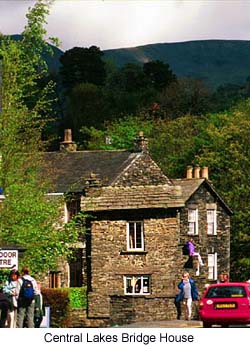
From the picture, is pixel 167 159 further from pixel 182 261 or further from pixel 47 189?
pixel 47 189

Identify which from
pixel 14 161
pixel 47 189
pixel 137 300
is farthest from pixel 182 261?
pixel 14 161

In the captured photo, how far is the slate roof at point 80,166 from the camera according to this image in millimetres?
31375

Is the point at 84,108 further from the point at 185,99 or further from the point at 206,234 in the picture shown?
the point at 185,99

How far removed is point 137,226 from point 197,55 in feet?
29.5

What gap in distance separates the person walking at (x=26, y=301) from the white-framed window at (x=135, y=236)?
16844mm

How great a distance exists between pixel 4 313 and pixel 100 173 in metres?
18.7

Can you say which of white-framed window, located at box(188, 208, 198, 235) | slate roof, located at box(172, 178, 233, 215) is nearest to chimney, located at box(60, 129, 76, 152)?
slate roof, located at box(172, 178, 233, 215)

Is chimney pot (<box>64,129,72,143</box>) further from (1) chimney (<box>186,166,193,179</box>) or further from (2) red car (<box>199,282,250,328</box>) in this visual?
(2) red car (<box>199,282,250,328</box>)

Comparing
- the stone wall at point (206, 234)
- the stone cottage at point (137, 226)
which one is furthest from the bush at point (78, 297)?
the stone wall at point (206, 234)

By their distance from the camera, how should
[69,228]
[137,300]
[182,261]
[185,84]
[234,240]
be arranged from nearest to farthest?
[69,228] < [137,300] < [182,261] < [234,240] < [185,84]

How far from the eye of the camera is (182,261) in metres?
37.9

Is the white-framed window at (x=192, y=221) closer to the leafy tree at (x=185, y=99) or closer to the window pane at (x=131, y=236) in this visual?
the window pane at (x=131, y=236)

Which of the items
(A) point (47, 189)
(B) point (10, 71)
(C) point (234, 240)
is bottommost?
(C) point (234, 240)
